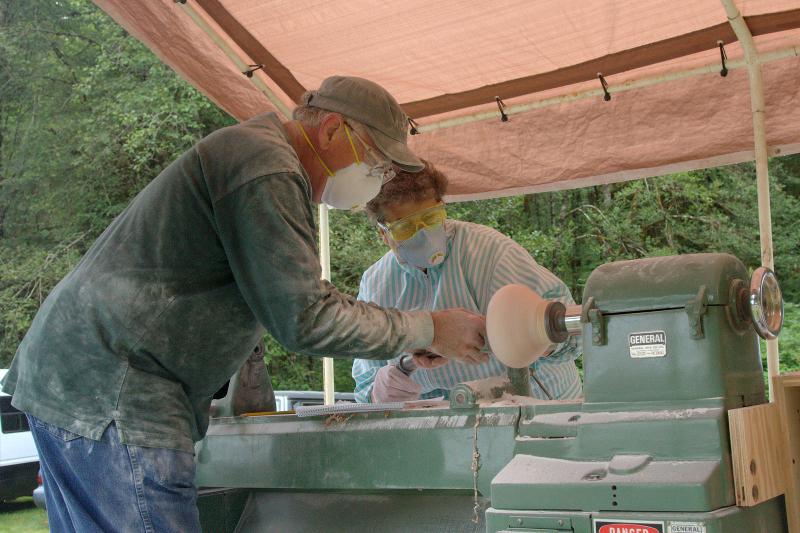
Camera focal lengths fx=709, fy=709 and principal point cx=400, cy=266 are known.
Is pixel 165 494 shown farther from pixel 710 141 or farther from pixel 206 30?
pixel 710 141

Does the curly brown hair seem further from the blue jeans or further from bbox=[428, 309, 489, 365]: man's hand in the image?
the blue jeans

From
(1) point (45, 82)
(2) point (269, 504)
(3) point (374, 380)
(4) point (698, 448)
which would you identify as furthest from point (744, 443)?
(1) point (45, 82)

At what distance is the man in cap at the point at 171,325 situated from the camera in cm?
136

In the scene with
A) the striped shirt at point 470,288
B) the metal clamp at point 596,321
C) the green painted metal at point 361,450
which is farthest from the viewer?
the striped shirt at point 470,288

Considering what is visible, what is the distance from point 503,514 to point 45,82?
43.2 feet

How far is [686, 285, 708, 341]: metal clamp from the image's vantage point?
3.65 ft

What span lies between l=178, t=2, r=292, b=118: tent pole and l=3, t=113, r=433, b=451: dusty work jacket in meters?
1.63

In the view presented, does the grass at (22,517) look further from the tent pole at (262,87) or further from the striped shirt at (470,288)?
the striped shirt at (470,288)

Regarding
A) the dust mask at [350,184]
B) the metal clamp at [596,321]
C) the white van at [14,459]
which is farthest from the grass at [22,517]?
the metal clamp at [596,321]

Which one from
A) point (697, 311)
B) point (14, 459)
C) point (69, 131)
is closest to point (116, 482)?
point (697, 311)

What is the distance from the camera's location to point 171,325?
4.61 feet

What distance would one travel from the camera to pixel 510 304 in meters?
1.38

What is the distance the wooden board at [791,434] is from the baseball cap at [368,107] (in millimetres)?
928

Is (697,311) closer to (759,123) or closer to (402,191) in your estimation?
(402,191)
